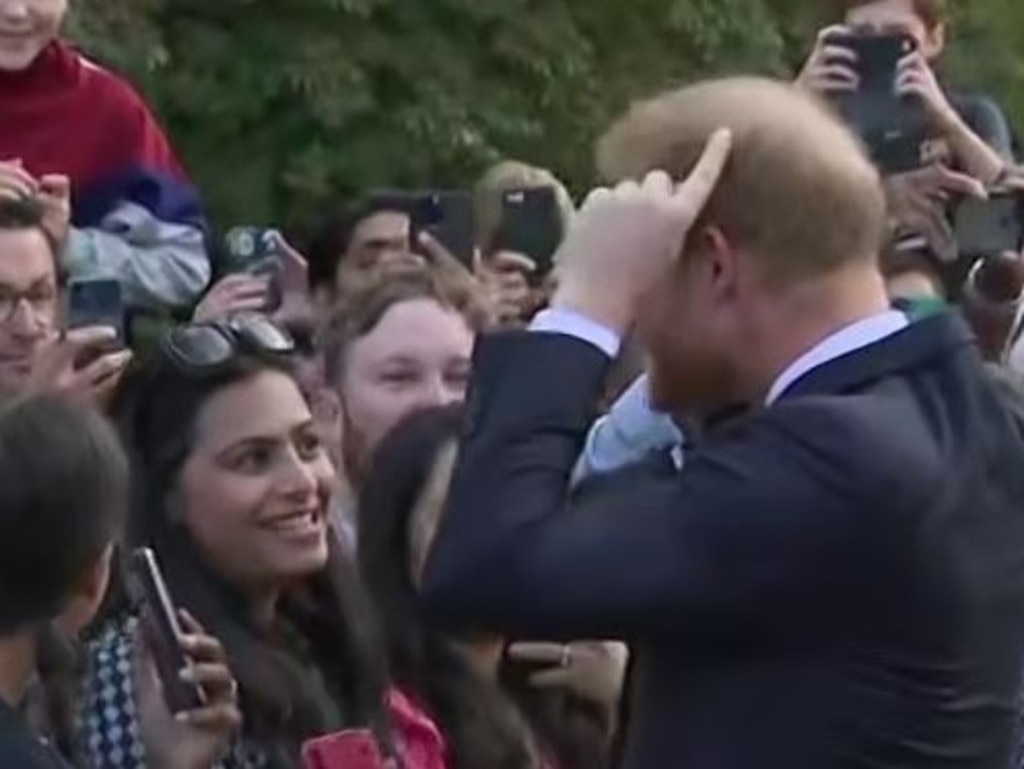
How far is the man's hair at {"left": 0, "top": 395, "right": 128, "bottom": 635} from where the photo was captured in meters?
4.00

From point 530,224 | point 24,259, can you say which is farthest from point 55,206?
point 530,224

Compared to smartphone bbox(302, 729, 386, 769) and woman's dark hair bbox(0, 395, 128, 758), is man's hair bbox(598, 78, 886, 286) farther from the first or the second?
smartphone bbox(302, 729, 386, 769)

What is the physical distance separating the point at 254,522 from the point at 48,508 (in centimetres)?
93

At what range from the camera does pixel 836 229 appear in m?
3.62

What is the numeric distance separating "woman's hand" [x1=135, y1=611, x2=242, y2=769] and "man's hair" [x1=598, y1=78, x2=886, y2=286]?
1.04 m

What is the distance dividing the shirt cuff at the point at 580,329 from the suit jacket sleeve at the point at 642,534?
5 cm

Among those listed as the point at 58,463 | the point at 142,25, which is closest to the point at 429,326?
the point at 58,463

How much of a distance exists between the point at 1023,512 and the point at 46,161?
329 centimetres

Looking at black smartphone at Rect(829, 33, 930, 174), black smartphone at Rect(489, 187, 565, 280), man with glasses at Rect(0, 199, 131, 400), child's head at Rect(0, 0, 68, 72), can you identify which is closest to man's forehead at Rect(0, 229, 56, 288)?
man with glasses at Rect(0, 199, 131, 400)

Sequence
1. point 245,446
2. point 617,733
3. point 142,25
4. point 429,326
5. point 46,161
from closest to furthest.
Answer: point 617,733, point 245,446, point 429,326, point 46,161, point 142,25

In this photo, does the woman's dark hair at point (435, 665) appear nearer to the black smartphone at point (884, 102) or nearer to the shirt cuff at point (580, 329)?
the shirt cuff at point (580, 329)

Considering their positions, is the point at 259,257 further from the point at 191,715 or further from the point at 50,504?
the point at 50,504

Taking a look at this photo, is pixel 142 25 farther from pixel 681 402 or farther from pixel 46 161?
pixel 681 402

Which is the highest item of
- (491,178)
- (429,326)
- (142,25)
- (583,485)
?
(583,485)
